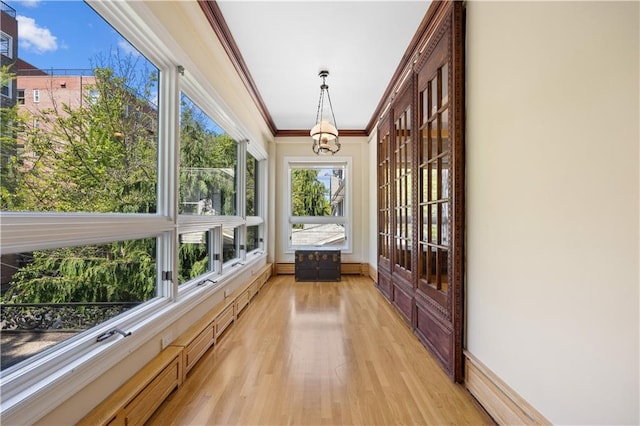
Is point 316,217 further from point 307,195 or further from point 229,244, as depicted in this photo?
point 229,244

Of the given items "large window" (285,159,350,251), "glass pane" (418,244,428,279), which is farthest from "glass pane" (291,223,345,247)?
"glass pane" (418,244,428,279)

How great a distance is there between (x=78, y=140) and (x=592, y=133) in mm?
2327

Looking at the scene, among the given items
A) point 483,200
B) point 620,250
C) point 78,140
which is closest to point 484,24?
point 483,200

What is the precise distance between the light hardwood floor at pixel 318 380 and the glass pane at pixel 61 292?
30.2 inches

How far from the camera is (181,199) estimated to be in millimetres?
2459

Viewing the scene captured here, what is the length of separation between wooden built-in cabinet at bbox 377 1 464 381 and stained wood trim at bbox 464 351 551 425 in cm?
13

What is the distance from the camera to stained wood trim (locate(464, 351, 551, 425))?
1.49 meters

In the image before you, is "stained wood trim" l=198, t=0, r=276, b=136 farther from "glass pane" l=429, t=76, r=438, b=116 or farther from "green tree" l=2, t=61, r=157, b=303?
"glass pane" l=429, t=76, r=438, b=116

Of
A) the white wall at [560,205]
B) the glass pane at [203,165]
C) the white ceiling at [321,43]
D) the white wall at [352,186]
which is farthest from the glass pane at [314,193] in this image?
the white wall at [560,205]

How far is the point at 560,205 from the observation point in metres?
1.31

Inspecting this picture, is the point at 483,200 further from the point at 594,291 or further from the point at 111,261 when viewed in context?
the point at 111,261

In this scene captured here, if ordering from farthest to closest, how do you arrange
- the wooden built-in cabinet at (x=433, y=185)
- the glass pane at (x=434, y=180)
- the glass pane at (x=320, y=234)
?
the glass pane at (x=320, y=234) < the glass pane at (x=434, y=180) < the wooden built-in cabinet at (x=433, y=185)

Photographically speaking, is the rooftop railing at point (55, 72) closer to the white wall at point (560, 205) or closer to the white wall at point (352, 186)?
the white wall at point (560, 205)

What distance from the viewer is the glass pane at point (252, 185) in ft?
16.4
